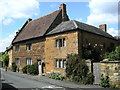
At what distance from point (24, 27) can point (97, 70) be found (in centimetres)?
2170

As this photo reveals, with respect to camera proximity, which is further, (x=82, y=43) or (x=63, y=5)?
(x=63, y=5)

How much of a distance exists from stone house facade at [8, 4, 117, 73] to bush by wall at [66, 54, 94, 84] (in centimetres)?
121

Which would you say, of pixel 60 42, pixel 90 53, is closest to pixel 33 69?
pixel 60 42

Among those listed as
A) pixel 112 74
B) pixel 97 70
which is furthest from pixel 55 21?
pixel 112 74

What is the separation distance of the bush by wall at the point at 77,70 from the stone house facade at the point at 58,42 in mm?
1207

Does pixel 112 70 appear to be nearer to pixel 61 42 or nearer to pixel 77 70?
pixel 77 70

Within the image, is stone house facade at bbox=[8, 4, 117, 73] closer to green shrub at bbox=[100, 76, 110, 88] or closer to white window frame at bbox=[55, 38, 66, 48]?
white window frame at bbox=[55, 38, 66, 48]

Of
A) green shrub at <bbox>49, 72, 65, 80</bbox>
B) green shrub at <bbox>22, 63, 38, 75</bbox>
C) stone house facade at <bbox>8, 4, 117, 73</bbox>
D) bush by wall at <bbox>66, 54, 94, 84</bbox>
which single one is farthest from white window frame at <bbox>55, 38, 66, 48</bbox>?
green shrub at <bbox>22, 63, 38, 75</bbox>

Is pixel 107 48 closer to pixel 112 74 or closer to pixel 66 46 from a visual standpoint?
pixel 66 46

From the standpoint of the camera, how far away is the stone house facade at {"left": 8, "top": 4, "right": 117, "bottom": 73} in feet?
60.5

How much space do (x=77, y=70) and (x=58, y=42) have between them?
5.45 metres

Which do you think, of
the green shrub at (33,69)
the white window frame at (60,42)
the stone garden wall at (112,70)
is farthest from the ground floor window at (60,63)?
the stone garden wall at (112,70)

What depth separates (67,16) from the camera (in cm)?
2577

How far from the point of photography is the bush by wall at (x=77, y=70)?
49.3ft
